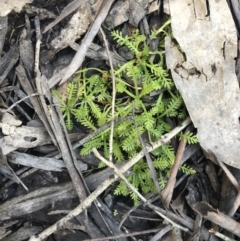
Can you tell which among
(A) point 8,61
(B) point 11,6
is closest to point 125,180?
(A) point 8,61

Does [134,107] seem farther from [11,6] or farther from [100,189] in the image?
[11,6]

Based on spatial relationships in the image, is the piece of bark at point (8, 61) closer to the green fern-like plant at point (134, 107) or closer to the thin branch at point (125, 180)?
the green fern-like plant at point (134, 107)

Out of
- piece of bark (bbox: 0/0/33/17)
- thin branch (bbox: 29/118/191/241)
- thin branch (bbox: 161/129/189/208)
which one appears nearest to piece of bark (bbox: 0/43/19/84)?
piece of bark (bbox: 0/0/33/17)

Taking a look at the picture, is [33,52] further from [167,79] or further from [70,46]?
[167,79]

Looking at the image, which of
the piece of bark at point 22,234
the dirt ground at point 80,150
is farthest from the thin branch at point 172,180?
the piece of bark at point 22,234

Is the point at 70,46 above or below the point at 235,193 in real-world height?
above

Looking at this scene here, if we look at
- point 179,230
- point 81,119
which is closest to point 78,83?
point 81,119

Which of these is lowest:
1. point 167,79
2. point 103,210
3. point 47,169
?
point 103,210
